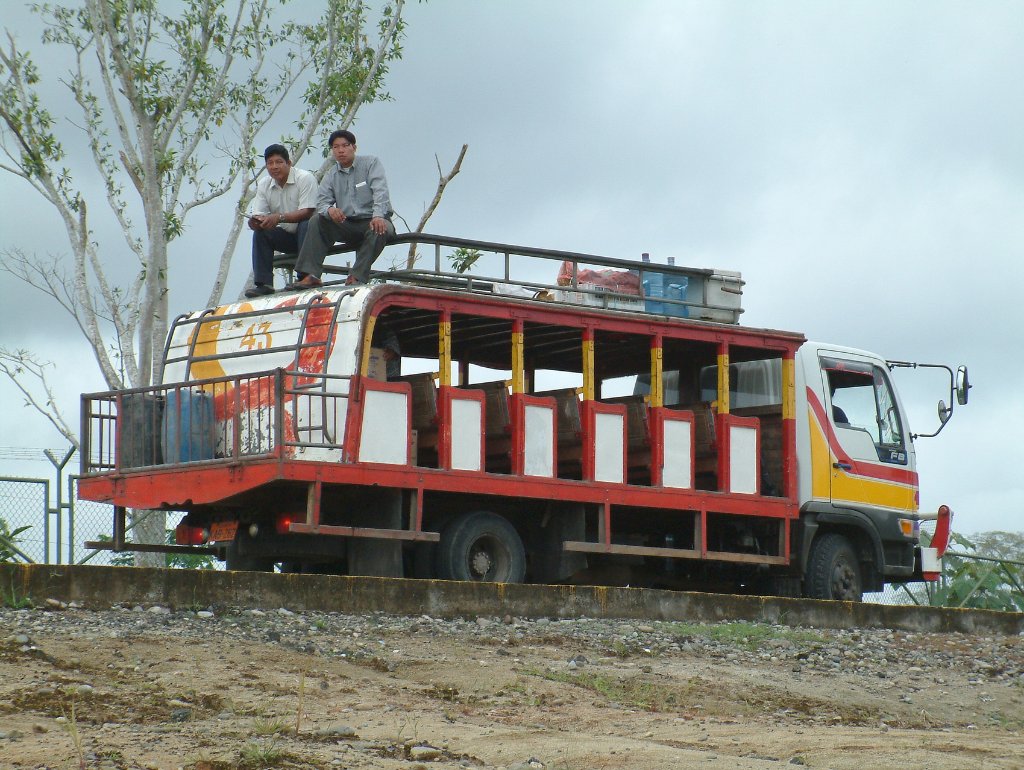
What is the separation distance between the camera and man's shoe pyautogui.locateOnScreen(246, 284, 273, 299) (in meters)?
14.2

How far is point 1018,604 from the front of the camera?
21141mm

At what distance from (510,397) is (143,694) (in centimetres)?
664

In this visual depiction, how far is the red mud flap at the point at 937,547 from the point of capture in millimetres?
16797

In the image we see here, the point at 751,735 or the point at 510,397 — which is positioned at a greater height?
the point at 510,397

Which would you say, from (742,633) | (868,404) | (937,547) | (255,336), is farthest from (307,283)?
(937,547)

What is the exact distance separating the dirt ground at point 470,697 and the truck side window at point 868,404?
4808 millimetres

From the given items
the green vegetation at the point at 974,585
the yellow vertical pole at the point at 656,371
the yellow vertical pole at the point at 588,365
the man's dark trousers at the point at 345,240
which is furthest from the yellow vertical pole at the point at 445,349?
the green vegetation at the point at 974,585

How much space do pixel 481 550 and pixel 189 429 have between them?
262 centimetres

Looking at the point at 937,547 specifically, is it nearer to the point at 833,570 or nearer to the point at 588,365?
the point at 833,570

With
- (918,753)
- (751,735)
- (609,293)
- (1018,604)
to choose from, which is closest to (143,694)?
(751,735)

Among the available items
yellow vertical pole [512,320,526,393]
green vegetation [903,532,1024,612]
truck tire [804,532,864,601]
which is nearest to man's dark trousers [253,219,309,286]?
yellow vertical pole [512,320,526,393]

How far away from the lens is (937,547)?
1691 centimetres

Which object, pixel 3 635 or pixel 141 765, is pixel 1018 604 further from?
pixel 141 765

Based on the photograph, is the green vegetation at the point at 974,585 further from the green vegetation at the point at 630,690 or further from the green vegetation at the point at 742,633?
the green vegetation at the point at 630,690
